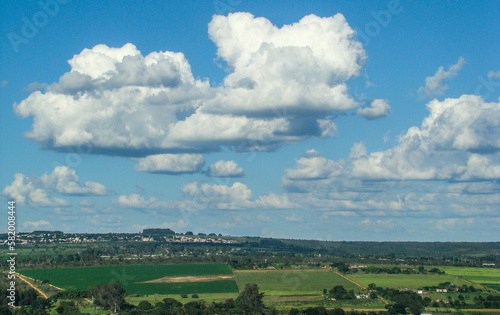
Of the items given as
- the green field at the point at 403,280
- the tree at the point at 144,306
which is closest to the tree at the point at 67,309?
the tree at the point at 144,306

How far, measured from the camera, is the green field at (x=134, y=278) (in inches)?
5465

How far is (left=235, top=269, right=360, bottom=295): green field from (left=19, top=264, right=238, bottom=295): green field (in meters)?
7.87

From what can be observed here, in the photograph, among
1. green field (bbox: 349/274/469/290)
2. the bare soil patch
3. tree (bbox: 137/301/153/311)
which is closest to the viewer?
tree (bbox: 137/301/153/311)

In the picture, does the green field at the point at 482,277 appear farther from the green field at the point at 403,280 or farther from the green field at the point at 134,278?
the green field at the point at 134,278

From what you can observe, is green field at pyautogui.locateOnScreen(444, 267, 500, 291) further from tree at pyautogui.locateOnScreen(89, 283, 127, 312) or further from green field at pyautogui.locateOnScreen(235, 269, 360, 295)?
tree at pyautogui.locateOnScreen(89, 283, 127, 312)

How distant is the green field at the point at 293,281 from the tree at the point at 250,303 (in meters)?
23.5

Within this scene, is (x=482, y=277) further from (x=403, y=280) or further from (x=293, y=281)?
(x=293, y=281)

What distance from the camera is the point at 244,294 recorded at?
104812mm

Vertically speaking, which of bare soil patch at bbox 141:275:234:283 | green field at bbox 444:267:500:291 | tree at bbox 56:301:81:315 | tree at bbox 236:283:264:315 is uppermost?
green field at bbox 444:267:500:291

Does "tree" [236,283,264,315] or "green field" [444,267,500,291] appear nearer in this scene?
"tree" [236,283,264,315]

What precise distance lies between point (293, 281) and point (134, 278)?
1835 inches

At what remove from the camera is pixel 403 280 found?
15850cm

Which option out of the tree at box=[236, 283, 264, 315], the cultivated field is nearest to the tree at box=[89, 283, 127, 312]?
the tree at box=[236, 283, 264, 315]

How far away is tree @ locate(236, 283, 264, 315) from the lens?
98812 millimetres
